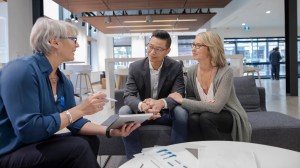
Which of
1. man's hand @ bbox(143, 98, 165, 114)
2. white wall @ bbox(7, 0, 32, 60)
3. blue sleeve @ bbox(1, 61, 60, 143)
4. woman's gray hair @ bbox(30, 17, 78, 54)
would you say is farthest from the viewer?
white wall @ bbox(7, 0, 32, 60)

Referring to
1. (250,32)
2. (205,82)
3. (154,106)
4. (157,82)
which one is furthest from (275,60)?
(154,106)

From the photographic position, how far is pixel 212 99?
7.14ft

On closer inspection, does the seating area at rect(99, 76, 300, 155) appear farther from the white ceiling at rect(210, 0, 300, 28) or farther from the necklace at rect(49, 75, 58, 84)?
the white ceiling at rect(210, 0, 300, 28)

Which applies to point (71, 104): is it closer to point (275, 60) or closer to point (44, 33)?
point (44, 33)

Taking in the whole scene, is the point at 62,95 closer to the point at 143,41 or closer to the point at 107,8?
the point at 107,8

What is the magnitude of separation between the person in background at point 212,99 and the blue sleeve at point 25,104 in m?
1.15

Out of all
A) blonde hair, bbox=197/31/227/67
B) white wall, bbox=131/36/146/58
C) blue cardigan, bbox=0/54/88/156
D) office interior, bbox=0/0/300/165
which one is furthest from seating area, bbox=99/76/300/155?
white wall, bbox=131/36/146/58

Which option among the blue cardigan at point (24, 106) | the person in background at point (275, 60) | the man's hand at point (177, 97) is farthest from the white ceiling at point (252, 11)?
the blue cardigan at point (24, 106)

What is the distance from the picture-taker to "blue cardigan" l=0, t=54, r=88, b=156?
1.14 meters

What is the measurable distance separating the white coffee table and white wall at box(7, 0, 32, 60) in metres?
4.86

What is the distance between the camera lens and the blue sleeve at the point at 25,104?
3.72 ft

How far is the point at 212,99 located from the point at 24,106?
149cm

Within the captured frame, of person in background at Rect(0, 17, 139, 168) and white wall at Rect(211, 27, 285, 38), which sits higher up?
white wall at Rect(211, 27, 285, 38)

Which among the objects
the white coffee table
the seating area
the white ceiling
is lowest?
the seating area
